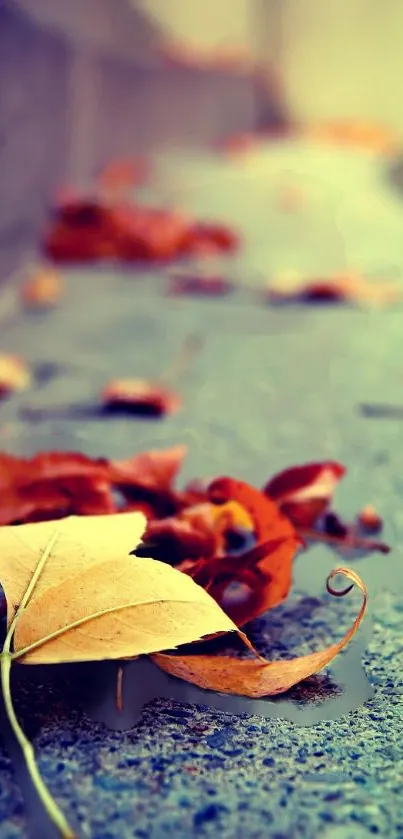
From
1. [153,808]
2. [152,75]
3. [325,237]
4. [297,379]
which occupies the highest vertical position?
[152,75]

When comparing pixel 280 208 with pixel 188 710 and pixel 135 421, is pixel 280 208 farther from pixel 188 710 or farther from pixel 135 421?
pixel 188 710

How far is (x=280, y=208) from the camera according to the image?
397 cm

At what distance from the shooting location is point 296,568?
3.22 ft

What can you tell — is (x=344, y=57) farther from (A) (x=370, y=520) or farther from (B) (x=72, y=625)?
(B) (x=72, y=625)

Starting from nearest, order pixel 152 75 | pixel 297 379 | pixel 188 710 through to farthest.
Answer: pixel 188 710
pixel 297 379
pixel 152 75

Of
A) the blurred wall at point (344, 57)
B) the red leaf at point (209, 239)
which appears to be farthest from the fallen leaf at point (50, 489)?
the blurred wall at point (344, 57)

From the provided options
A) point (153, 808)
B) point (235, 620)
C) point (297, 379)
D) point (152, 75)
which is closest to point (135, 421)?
point (297, 379)

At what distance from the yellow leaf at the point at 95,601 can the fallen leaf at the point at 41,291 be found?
153 cm

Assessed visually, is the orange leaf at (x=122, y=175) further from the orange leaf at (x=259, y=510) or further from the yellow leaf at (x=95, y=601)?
the yellow leaf at (x=95, y=601)

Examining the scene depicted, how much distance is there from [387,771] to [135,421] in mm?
886

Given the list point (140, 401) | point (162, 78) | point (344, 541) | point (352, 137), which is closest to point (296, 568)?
point (344, 541)

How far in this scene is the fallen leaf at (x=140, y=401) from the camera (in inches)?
58.7

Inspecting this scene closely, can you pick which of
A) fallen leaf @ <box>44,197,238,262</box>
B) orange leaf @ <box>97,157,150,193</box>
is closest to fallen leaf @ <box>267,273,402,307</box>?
fallen leaf @ <box>44,197,238,262</box>

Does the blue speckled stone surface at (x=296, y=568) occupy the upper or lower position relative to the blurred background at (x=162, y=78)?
lower
